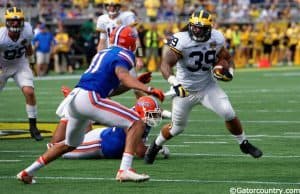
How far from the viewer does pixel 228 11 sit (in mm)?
37438

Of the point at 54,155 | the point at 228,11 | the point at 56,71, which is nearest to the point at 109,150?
the point at 54,155

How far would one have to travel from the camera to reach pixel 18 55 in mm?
12828

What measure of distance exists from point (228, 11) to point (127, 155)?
96.6 feet

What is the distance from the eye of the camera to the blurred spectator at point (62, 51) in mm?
30125

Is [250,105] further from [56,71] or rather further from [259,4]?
[259,4]

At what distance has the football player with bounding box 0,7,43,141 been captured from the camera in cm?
1258

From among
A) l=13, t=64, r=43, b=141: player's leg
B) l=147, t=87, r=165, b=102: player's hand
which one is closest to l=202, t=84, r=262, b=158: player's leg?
l=147, t=87, r=165, b=102: player's hand

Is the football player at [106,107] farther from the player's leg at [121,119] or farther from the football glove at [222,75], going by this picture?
the football glove at [222,75]

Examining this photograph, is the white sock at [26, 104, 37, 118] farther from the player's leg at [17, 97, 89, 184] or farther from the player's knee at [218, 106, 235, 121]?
the player's leg at [17, 97, 89, 184]

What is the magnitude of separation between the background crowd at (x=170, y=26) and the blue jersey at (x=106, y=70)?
817 inches

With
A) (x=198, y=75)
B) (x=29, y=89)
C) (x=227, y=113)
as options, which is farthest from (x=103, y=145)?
(x=29, y=89)

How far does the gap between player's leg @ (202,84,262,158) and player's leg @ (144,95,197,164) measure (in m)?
0.17

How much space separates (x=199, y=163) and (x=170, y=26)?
23805 millimetres

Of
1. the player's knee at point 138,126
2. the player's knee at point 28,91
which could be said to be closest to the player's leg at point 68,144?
the player's knee at point 138,126
